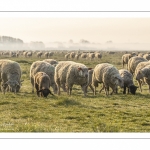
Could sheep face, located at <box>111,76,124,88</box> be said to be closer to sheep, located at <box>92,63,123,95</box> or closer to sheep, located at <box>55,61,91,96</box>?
sheep, located at <box>92,63,123,95</box>

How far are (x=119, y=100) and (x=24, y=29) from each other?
6.72 metres

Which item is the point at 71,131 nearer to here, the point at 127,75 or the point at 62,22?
the point at 62,22

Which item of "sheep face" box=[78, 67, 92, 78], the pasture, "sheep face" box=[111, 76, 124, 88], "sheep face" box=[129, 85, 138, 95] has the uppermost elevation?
"sheep face" box=[78, 67, 92, 78]

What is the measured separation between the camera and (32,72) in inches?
827

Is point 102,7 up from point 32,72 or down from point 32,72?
up

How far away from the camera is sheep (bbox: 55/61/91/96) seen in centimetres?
1794

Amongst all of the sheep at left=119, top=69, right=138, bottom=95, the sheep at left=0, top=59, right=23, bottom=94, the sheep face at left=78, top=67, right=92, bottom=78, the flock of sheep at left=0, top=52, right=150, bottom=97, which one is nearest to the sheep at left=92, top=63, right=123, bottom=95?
the flock of sheep at left=0, top=52, right=150, bottom=97

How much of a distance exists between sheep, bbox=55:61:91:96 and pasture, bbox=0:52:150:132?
1532 mm

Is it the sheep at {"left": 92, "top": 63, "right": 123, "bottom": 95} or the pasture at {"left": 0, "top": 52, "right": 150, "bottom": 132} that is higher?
the sheep at {"left": 92, "top": 63, "right": 123, "bottom": 95}

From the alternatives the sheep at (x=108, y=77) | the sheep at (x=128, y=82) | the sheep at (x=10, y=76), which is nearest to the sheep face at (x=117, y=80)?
the sheep at (x=108, y=77)

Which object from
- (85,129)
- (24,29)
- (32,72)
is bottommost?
Result: (85,129)
